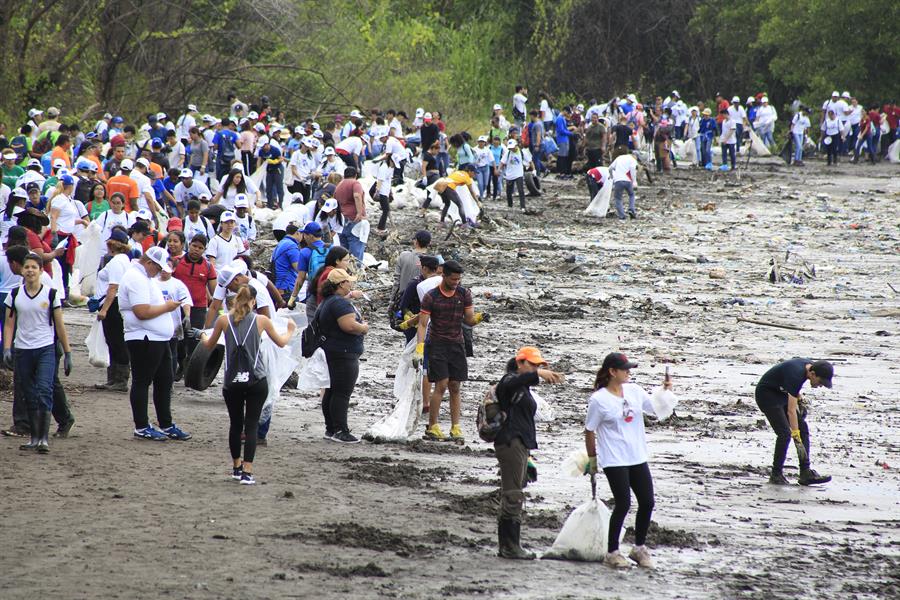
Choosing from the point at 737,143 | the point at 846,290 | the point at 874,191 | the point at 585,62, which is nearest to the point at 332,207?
the point at 846,290

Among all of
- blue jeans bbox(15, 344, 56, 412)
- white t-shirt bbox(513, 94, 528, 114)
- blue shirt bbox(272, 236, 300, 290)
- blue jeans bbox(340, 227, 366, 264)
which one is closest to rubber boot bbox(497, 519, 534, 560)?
blue jeans bbox(15, 344, 56, 412)

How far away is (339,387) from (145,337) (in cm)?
169

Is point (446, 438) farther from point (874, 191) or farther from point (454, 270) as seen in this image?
point (874, 191)

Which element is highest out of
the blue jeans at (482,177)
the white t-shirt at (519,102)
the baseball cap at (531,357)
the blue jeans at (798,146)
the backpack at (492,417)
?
the white t-shirt at (519,102)

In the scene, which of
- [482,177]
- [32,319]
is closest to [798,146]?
[482,177]

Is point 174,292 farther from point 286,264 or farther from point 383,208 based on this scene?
point 383,208

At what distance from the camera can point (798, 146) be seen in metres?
36.7

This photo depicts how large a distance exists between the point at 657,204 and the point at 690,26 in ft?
66.4

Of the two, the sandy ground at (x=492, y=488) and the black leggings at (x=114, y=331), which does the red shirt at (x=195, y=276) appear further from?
the sandy ground at (x=492, y=488)

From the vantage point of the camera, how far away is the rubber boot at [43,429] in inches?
370

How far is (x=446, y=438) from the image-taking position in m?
11.0

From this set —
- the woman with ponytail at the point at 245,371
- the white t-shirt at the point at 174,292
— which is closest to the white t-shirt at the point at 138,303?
the white t-shirt at the point at 174,292

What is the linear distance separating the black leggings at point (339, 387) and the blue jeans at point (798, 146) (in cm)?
2846

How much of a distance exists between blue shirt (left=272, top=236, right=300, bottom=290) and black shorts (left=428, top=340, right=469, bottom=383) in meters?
3.22
